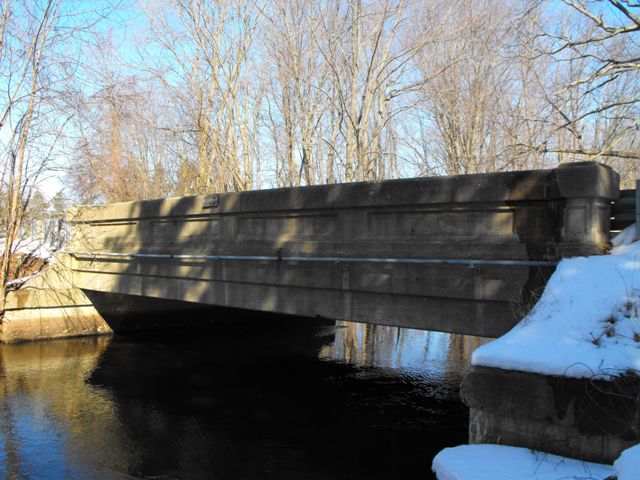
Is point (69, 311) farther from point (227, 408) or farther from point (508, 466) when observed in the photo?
point (508, 466)

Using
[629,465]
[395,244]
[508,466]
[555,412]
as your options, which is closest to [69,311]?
[395,244]

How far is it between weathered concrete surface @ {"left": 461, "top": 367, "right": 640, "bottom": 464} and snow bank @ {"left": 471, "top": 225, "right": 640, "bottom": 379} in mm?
95

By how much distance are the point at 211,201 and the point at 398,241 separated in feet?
13.3

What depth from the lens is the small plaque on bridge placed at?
29.7ft

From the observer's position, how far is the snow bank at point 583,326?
380 cm

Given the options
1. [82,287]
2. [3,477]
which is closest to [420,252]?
[3,477]

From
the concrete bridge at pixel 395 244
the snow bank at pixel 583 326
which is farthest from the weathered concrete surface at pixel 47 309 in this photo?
the snow bank at pixel 583 326

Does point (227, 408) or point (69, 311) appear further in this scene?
point (69, 311)

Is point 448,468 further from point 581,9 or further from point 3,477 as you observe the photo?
point 581,9

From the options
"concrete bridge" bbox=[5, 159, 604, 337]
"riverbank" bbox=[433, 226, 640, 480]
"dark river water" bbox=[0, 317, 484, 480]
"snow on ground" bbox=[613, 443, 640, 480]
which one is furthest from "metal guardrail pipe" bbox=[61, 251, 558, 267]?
"snow on ground" bbox=[613, 443, 640, 480]

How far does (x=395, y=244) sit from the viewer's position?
6.59m

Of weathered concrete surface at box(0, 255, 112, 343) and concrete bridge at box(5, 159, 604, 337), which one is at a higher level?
concrete bridge at box(5, 159, 604, 337)

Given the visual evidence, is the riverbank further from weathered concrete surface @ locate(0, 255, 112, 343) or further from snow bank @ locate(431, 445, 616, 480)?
weathered concrete surface @ locate(0, 255, 112, 343)

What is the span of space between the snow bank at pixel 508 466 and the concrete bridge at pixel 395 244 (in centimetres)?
182
